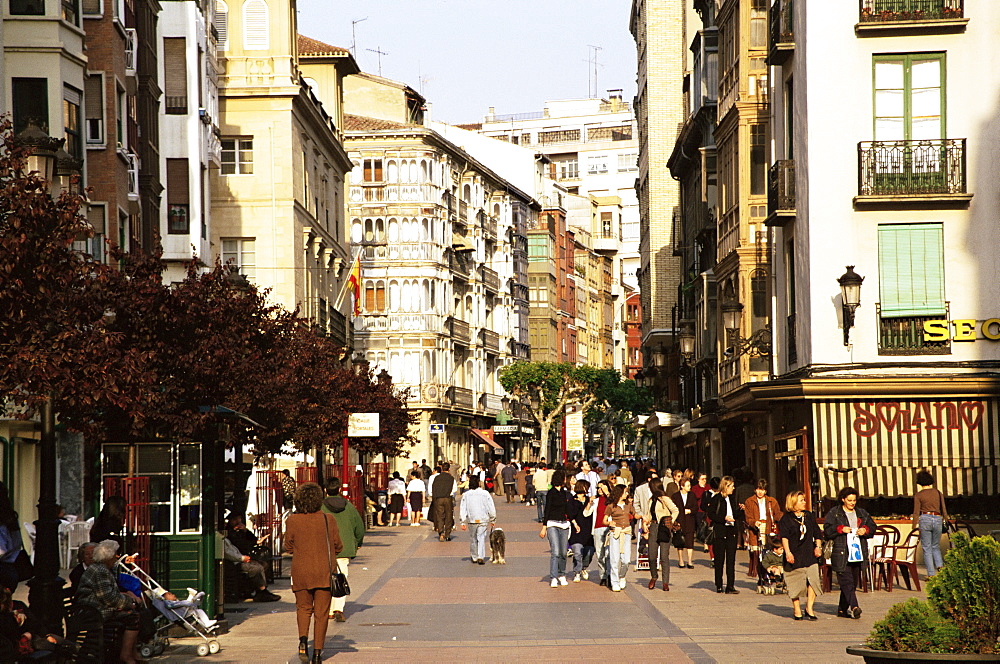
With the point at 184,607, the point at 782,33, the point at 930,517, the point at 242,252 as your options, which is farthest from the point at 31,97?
the point at 242,252

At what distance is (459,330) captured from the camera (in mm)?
87125

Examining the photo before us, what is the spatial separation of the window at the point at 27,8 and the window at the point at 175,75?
11.7 metres

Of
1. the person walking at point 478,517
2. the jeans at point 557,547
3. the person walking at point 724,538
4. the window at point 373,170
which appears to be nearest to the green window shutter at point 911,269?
the person walking at point 724,538

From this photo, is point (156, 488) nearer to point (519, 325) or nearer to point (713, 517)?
point (713, 517)

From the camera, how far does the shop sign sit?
83.8 ft

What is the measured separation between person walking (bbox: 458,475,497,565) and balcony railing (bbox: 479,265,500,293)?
63304 millimetres

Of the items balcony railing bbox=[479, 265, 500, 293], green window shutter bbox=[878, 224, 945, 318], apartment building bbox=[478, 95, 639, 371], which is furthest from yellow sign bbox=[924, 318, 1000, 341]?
apartment building bbox=[478, 95, 639, 371]

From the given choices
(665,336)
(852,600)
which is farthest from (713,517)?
(665,336)

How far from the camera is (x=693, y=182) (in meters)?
49.9

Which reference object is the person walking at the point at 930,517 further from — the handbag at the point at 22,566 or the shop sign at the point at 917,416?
the handbag at the point at 22,566

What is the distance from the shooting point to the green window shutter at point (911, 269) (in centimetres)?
2623

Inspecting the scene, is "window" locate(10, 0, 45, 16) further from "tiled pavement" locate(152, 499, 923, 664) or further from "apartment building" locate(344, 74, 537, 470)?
"apartment building" locate(344, 74, 537, 470)

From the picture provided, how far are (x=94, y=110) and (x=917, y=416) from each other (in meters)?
17.5

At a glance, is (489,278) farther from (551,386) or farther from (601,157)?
(601,157)
